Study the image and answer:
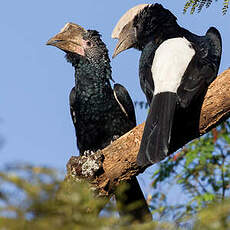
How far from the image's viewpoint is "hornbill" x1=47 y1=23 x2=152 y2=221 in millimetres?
4781

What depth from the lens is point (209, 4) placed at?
129 inches

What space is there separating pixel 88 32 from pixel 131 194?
7.28ft

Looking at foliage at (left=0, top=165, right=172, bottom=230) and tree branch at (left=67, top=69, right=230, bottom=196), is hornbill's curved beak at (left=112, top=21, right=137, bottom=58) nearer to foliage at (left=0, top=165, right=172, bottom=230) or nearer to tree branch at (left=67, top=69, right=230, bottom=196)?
tree branch at (left=67, top=69, right=230, bottom=196)

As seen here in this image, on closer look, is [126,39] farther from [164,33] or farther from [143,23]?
[164,33]

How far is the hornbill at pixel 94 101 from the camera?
4781mm

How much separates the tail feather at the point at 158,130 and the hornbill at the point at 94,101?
55.5 inches

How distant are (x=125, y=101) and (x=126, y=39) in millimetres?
650

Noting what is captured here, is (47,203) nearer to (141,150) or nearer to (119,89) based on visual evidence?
(141,150)

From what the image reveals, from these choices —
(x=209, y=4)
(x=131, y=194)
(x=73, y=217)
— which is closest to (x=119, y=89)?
(x=131, y=194)

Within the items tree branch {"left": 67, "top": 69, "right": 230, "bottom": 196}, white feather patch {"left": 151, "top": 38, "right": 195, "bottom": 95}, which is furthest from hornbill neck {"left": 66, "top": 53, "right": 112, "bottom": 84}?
tree branch {"left": 67, "top": 69, "right": 230, "bottom": 196}

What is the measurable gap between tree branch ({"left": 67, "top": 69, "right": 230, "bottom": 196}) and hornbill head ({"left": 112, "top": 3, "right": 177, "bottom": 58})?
4.02 feet

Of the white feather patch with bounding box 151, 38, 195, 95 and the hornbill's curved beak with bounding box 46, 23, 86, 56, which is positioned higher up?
the hornbill's curved beak with bounding box 46, 23, 86, 56

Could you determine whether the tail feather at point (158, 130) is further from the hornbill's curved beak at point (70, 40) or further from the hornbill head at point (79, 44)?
the hornbill's curved beak at point (70, 40)

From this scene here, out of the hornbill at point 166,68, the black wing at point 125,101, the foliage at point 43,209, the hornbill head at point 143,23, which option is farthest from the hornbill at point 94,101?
the foliage at point 43,209
